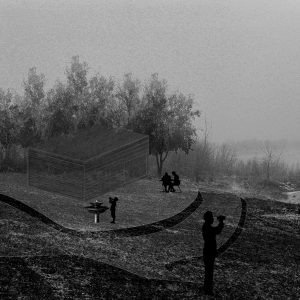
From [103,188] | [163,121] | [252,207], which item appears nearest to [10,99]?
[163,121]

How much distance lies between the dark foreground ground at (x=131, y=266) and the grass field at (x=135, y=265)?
0.03 metres

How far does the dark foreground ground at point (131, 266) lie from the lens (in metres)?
12.8

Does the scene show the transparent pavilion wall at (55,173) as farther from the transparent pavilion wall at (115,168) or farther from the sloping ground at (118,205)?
the sloping ground at (118,205)

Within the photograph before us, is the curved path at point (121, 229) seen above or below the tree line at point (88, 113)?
Result: below

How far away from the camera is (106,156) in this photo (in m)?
30.1

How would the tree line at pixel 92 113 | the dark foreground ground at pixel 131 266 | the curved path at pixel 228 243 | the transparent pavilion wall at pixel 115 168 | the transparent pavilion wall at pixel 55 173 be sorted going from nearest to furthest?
1. the dark foreground ground at pixel 131 266
2. the curved path at pixel 228 243
3. the transparent pavilion wall at pixel 115 168
4. the transparent pavilion wall at pixel 55 173
5. the tree line at pixel 92 113

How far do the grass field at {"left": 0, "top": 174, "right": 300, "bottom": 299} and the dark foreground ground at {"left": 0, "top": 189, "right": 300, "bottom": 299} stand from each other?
3cm

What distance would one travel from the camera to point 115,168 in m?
33.2

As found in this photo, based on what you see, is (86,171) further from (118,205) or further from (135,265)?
(135,265)

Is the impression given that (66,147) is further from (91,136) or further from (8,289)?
(8,289)

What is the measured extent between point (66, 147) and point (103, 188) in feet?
13.3

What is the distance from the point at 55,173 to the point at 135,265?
1731 centimetres

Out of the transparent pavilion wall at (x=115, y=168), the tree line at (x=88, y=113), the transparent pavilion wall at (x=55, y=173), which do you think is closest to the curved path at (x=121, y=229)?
the transparent pavilion wall at (x=55, y=173)

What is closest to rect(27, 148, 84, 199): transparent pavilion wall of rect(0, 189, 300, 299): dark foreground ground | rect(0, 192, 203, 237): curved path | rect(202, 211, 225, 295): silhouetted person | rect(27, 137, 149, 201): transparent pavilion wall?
rect(27, 137, 149, 201): transparent pavilion wall
